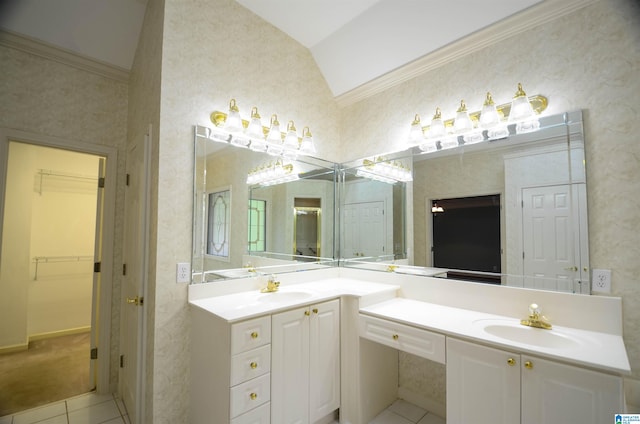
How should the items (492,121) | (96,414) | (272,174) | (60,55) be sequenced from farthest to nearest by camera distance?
1. (272,174)
2. (60,55)
3. (96,414)
4. (492,121)

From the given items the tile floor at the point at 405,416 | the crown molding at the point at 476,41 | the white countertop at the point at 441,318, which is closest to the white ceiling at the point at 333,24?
the crown molding at the point at 476,41

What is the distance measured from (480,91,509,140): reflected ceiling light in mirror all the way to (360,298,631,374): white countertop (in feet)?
3.96

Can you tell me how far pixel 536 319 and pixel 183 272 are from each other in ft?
7.03

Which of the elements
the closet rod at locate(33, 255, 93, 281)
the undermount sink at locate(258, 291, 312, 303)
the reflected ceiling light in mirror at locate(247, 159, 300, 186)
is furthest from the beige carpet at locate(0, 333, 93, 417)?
the reflected ceiling light in mirror at locate(247, 159, 300, 186)

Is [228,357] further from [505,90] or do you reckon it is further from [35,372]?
[35,372]

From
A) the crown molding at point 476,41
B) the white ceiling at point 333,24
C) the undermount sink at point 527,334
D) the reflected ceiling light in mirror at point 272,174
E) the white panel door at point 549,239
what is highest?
the white ceiling at point 333,24

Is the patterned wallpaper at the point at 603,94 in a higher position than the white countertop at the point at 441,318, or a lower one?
higher

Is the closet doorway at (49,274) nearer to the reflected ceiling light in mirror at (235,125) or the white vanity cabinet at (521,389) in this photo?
the reflected ceiling light in mirror at (235,125)

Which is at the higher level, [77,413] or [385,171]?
[385,171]

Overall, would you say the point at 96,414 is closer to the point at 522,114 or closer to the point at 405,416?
the point at 405,416

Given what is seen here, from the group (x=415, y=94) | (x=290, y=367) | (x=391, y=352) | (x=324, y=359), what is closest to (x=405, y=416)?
(x=391, y=352)

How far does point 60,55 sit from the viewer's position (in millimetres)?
2162

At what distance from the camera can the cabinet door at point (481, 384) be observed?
1.27 metres

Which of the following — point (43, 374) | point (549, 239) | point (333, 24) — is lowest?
point (43, 374)
